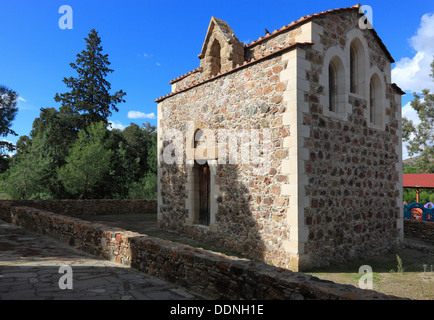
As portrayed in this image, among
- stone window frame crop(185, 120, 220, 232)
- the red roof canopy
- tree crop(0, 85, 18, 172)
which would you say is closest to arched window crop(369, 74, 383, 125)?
stone window frame crop(185, 120, 220, 232)

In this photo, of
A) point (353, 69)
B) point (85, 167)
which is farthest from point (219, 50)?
point (85, 167)

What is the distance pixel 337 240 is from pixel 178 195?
202 inches

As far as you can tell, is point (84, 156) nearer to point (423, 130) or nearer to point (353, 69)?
point (353, 69)

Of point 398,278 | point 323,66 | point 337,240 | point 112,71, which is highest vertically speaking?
point 112,71

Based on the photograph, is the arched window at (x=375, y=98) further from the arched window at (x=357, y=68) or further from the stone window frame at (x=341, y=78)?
the stone window frame at (x=341, y=78)

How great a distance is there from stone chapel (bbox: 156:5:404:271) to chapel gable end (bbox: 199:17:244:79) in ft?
0.11

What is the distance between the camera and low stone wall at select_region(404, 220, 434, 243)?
10588 mm

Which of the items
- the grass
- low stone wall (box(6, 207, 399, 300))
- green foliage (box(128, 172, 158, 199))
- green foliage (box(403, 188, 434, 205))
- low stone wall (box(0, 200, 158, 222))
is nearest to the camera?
low stone wall (box(6, 207, 399, 300))

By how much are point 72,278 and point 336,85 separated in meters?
7.10

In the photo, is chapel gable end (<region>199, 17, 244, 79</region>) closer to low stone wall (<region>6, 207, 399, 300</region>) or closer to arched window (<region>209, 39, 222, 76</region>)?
arched window (<region>209, 39, 222, 76</region>)

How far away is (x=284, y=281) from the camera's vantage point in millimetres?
3377
